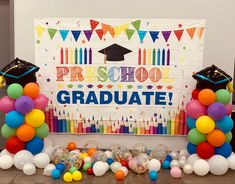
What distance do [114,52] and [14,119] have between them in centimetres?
115

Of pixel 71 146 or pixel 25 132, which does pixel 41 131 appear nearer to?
pixel 25 132

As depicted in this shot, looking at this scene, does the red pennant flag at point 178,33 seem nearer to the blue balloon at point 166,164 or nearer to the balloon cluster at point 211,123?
the balloon cluster at point 211,123

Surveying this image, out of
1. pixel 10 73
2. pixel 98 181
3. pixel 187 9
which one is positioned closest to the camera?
pixel 98 181

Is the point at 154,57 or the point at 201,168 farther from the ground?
the point at 154,57

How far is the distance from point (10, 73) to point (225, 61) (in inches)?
82.2

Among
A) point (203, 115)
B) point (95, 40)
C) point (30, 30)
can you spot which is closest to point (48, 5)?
point (30, 30)

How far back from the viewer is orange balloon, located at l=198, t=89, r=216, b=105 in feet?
8.71

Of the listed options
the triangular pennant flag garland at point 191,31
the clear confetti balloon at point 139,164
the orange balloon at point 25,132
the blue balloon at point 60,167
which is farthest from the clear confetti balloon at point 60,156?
the triangular pennant flag garland at point 191,31

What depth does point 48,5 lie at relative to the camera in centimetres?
304

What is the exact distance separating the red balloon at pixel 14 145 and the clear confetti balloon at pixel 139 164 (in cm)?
102

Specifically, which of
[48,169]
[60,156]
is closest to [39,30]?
[60,156]

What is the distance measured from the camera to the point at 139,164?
8.84ft

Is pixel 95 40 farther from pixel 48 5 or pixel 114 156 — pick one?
pixel 114 156

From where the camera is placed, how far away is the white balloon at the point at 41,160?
9.09 ft
